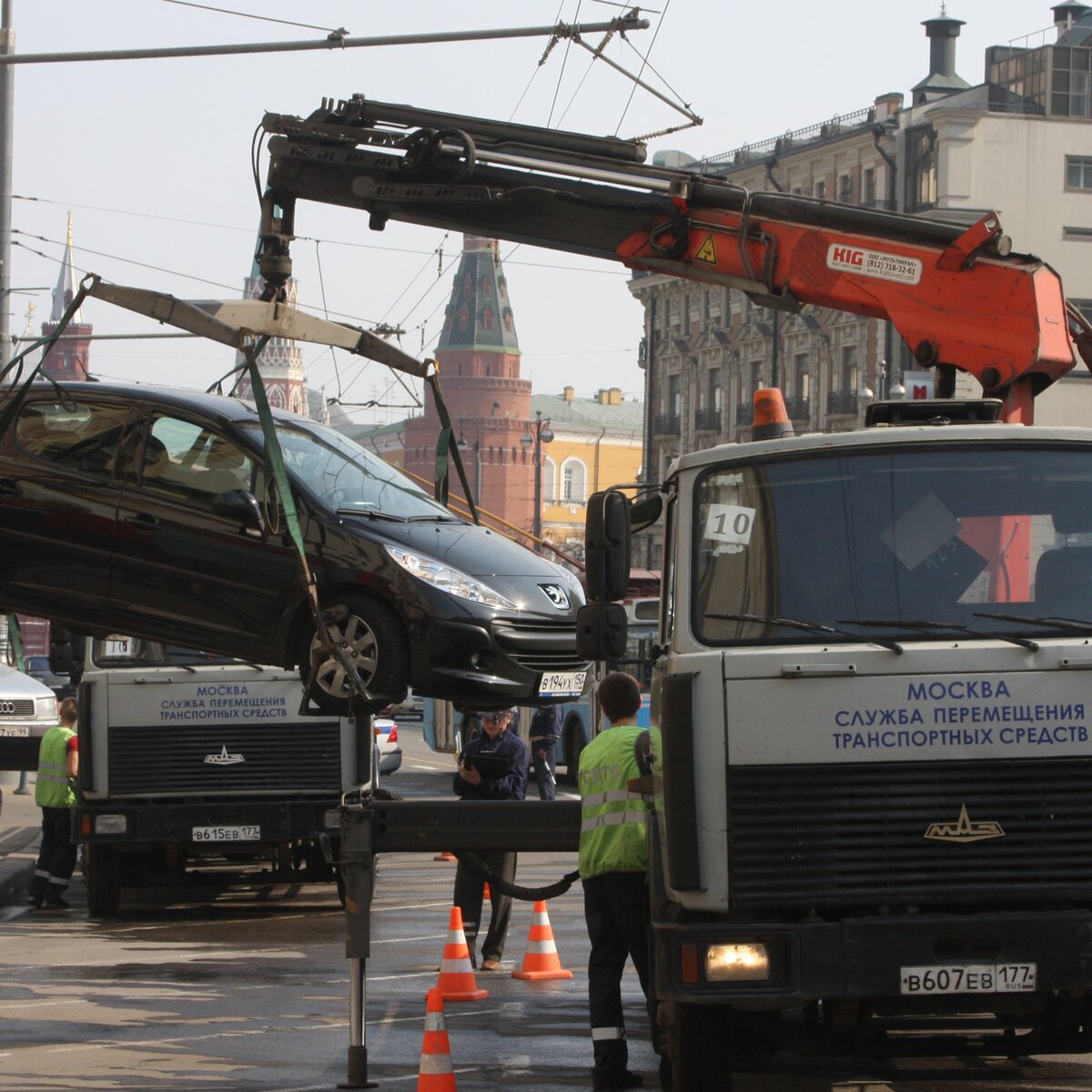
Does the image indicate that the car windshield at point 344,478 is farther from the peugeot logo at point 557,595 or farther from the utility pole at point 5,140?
the utility pole at point 5,140

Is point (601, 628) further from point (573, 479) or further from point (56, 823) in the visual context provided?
point (573, 479)

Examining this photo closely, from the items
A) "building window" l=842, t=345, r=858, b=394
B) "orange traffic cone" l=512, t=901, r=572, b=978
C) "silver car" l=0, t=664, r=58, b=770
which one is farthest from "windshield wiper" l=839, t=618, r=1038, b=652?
"building window" l=842, t=345, r=858, b=394

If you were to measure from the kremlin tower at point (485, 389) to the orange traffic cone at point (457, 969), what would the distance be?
430 feet

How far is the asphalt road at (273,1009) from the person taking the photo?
927 cm

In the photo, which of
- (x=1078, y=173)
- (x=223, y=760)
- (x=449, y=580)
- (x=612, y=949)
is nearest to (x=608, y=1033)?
(x=612, y=949)

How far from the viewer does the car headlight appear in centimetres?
967

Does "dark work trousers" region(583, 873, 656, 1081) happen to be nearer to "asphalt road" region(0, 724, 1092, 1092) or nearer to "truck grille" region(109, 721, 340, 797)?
"asphalt road" region(0, 724, 1092, 1092)

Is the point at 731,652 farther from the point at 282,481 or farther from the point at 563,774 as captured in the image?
the point at 563,774

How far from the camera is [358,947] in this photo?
9.03 meters

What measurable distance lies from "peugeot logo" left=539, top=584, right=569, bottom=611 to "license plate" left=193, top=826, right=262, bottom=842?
630 centimetres

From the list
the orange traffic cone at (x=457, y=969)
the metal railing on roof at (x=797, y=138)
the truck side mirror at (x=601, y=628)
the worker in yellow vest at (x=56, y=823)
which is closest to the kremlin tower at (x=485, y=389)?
the metal railing on roof at (x=797, y=138)

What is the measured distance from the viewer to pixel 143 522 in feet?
32.9

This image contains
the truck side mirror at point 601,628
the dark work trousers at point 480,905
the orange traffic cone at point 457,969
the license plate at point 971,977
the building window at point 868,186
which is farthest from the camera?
the building window at point 868,186

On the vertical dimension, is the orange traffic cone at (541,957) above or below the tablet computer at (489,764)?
below
